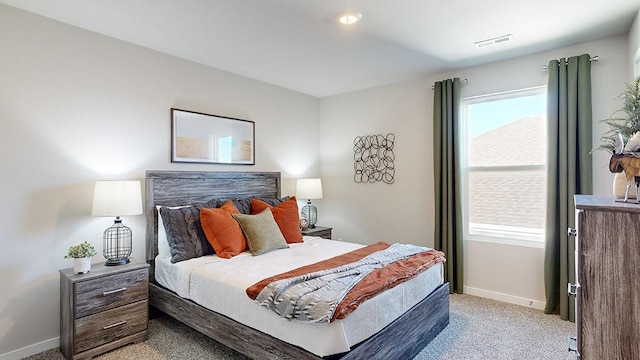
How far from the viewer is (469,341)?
264 centimetres

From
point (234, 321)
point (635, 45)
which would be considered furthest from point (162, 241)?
point (635, 45)

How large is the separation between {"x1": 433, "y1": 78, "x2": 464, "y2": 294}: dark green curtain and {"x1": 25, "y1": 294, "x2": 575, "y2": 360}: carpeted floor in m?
0.62

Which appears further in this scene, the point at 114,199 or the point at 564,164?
the point at 564,164

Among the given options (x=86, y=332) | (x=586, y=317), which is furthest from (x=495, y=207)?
(x=86, y=332)

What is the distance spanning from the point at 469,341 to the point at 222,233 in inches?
89.6

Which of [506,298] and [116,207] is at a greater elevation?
[116,207]

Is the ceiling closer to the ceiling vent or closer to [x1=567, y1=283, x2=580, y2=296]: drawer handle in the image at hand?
the ceiling vent

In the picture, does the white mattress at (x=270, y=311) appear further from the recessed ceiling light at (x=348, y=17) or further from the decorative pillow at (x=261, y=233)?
the recessed ceiling light at (x=348, y=17)

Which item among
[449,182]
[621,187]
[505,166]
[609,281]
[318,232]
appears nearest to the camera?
[609,281]

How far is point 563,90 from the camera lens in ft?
10.1

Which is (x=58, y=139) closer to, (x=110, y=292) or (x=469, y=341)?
(x=110, y=292)

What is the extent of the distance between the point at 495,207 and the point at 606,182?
0.98 meters

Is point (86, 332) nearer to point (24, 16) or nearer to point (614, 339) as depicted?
point (24, 16)

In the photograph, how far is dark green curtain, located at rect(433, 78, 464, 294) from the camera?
12.2 feet
